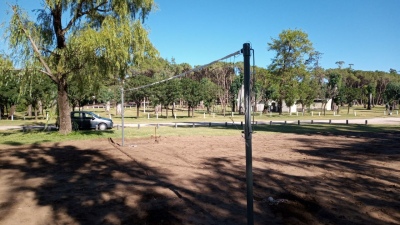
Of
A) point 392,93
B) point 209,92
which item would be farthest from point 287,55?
point 392,93

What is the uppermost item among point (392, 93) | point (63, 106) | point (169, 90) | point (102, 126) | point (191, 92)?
point (392, 93)

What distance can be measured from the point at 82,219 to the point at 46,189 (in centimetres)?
250

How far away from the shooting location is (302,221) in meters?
5.04

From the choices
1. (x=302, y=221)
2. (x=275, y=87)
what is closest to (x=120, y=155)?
(x=302, y=221)

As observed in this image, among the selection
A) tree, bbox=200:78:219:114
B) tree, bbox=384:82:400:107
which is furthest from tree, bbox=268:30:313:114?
tree, bbox=384:82:400:107

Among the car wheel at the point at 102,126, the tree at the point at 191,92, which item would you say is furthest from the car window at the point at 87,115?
the tree at the point at 191,92

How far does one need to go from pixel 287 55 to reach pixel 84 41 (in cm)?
4188

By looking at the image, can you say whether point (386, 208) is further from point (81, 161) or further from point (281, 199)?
point (81, 161)

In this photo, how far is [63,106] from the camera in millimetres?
17438

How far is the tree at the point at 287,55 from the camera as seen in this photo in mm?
50062

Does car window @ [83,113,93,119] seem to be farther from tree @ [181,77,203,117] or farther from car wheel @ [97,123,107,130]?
tree @ [181,77,203,117]

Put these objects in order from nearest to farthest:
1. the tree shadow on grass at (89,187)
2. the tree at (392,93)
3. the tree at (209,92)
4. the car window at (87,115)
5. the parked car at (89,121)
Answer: the tree shadow on grass at (89,187), the parked car at (89,121), the car window at (87,115), the tree at (209,92), the tree at (392,93)

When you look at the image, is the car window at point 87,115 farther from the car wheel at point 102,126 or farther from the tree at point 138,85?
the tree at point 138,85

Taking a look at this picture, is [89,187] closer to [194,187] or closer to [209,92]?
[194,187]
